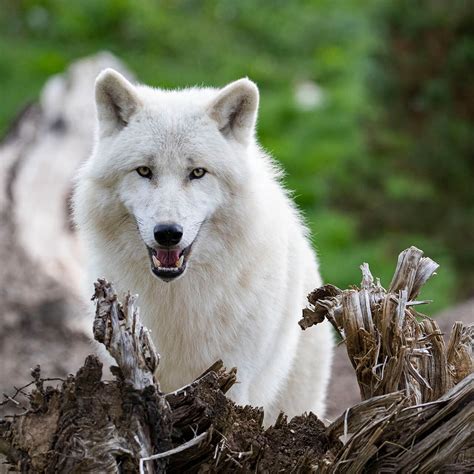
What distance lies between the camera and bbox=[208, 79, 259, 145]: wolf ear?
15.8 feet

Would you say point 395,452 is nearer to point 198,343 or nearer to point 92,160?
point 198,343

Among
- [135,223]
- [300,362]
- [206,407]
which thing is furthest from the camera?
[300,362]

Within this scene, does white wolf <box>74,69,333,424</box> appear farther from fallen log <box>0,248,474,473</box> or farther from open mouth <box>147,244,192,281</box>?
fallen log <box>0,248,474,473</box>

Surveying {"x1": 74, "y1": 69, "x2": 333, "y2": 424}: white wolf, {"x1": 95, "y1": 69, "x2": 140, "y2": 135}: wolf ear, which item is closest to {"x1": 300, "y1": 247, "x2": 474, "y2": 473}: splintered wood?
{"x1": 74, "y1": 69, "x2": 333, "y2": 424}: white wolf

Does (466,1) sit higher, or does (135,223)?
(466,1)

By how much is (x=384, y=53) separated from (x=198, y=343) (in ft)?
20.2

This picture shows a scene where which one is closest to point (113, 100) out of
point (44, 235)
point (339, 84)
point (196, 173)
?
point (196, 173)

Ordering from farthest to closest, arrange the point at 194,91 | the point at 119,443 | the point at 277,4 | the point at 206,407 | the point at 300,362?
the point at 277,4, the point at 300,362, the point at 194,91, the point at 206,407, the point at 119,443

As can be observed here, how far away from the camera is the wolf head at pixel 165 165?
14.6ft

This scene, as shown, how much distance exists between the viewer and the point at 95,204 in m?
4.85

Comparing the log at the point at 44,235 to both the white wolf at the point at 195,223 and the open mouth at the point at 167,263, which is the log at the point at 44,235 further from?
the open mouth at the point at 167,263

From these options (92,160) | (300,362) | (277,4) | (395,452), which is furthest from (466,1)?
(277,4)

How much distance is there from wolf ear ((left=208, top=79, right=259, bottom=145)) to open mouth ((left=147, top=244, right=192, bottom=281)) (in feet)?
2.49

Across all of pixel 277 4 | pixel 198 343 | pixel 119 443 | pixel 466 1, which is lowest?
pixel 119 443
